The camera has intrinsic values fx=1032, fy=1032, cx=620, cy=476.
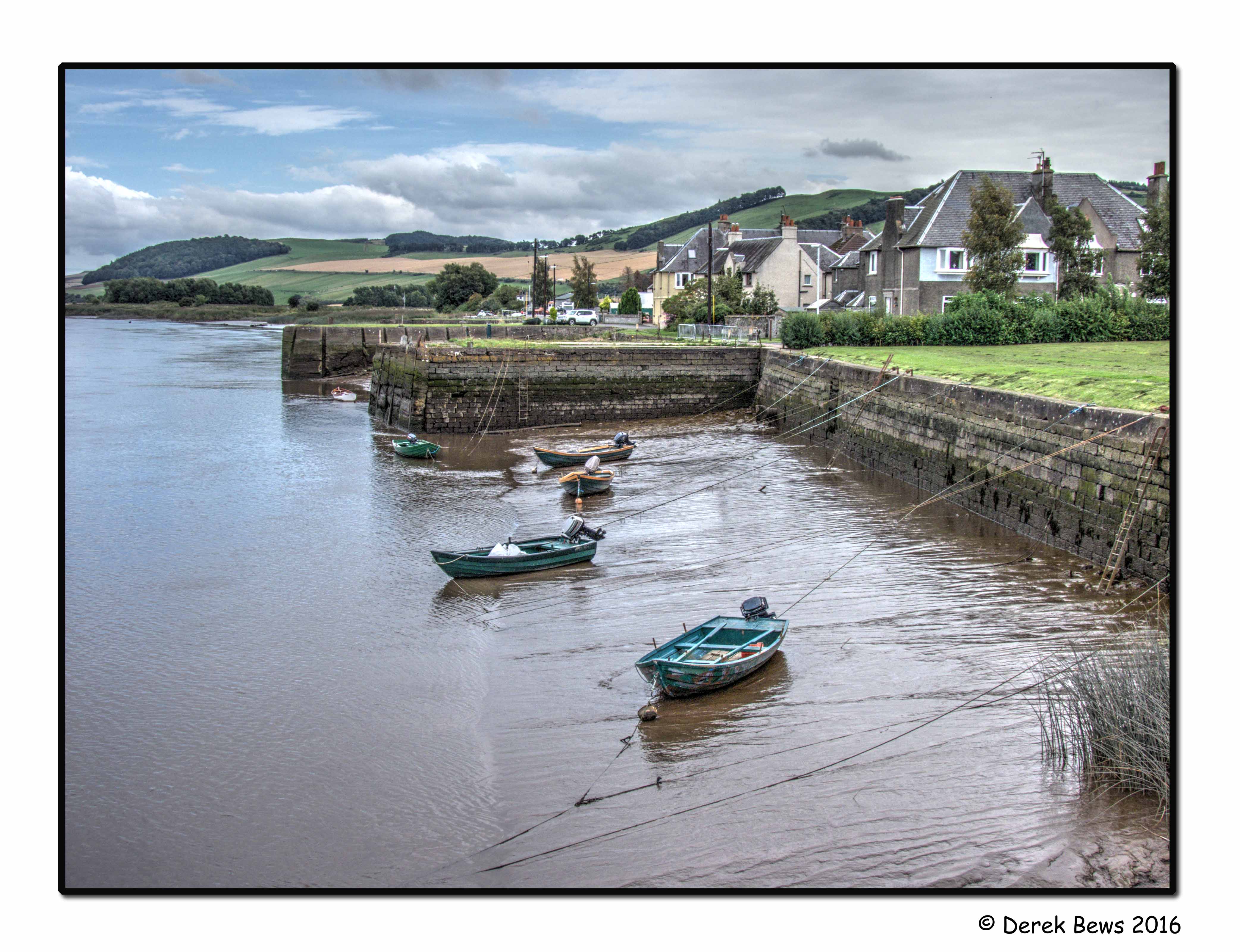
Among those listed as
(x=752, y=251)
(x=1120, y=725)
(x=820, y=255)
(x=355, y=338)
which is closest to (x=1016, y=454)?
(x=1120, y=725)

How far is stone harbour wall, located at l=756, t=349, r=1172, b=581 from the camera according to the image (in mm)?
15320

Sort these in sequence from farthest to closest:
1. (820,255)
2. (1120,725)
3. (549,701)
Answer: (820,255)
(549,701)
(1120,725)

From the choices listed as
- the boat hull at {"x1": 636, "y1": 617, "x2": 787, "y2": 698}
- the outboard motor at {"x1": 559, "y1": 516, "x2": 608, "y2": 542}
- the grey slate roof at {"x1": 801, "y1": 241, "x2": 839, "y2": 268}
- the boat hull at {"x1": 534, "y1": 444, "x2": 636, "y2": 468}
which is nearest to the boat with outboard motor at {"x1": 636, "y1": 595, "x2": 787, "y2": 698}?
the boat hull at {"x1": 636, "y1": 617, "x2": 787, "y2": 698}

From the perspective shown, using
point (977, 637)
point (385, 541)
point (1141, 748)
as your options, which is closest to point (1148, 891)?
point (1141, 748)

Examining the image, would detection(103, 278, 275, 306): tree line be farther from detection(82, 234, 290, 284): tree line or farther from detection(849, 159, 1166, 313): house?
detection(849, 159, 1166, 313): house

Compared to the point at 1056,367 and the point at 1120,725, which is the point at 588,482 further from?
the point at 1120,725

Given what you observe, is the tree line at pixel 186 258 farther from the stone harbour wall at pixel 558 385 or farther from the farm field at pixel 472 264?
the farm field at pixel 472 264

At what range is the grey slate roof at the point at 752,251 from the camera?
208 ft

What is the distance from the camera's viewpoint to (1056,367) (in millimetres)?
25500

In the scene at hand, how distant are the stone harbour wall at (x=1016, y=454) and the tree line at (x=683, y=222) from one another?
82.6 feet

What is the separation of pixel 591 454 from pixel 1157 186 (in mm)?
30421

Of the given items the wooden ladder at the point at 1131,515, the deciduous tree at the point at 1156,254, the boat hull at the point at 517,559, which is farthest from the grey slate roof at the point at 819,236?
the wooden ladder at the point at 1131,515

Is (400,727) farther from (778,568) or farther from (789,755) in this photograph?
(778,568)

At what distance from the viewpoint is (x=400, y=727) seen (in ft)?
38.1
